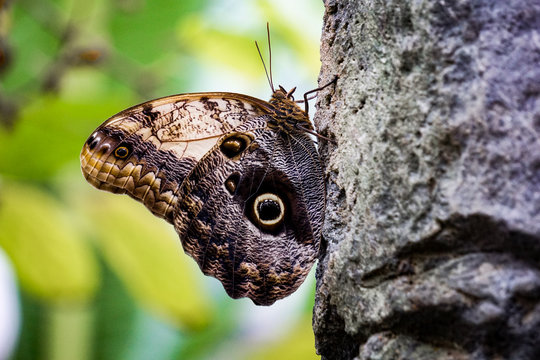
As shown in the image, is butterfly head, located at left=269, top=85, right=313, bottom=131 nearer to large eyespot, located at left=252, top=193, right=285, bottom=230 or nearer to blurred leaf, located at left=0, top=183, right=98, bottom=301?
large eyespot, located at left=252, top=193, right=285, bottom=230

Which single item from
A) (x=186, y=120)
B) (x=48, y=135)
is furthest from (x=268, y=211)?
(x=48, y=135)

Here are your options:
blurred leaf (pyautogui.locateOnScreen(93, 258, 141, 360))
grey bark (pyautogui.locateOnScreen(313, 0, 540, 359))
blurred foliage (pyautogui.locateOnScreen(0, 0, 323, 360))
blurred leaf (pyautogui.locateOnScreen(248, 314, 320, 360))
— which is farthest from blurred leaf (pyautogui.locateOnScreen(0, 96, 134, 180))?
blurred leaf (pyautogui.locateOnScreen(93, 258, 141, 360))

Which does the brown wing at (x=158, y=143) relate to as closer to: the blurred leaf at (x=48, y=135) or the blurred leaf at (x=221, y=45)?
the blurred leaf at (x=48, y=135)

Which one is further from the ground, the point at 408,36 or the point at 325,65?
the point at 325,65

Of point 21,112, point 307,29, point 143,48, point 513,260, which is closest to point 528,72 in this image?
point 513,260

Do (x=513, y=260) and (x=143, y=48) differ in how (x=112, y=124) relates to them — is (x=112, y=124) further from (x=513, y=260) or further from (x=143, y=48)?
(x=143, y=48)

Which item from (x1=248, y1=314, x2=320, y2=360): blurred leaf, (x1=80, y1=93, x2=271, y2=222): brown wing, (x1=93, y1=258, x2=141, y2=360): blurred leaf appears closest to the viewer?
(x1=80, y1=93, x2=271, y2=222): brown wing

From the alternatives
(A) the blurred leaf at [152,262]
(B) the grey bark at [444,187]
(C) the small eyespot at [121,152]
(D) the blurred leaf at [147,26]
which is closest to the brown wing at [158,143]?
(C) the small eyespot at [121,152]

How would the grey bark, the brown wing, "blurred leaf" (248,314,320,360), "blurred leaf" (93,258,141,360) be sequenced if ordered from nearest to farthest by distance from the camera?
the grey bark < the brown wing < "blurred leaf" (248,314,320,360) < "blurred leaf" (93,258,141,360)
